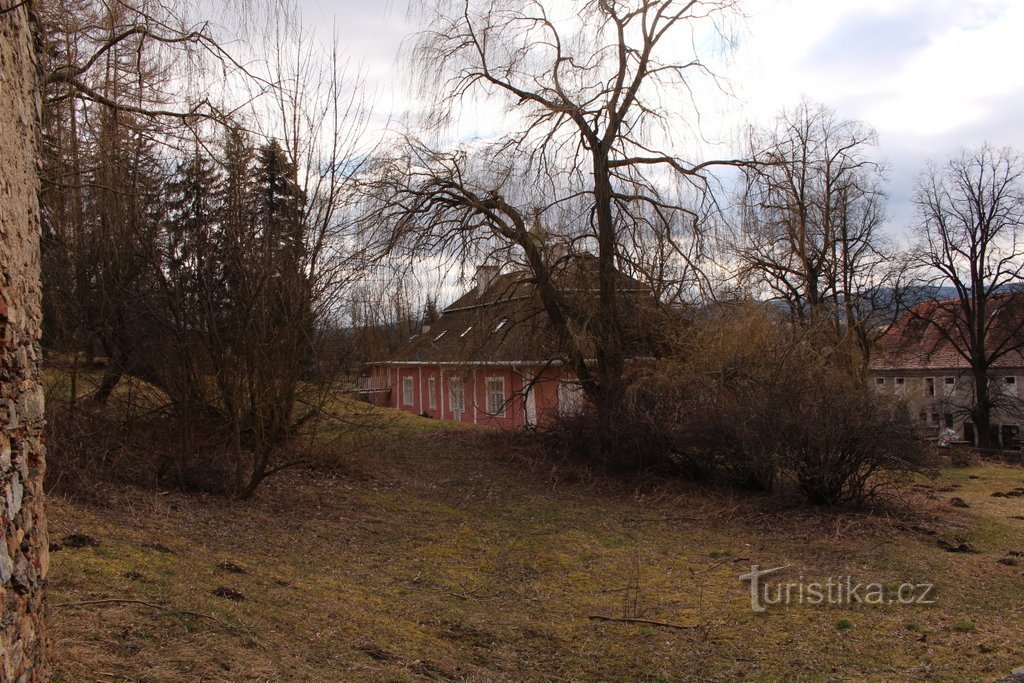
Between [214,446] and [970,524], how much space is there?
10.2m

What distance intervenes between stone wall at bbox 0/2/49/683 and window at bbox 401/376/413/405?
28415 millimetres

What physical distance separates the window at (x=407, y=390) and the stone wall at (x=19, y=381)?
93.2 ft

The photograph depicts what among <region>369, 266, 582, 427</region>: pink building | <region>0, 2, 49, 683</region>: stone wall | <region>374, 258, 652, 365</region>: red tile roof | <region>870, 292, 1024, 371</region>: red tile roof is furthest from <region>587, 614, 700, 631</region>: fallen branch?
<region>870, 292, 1024, 371</region>: red tile roof

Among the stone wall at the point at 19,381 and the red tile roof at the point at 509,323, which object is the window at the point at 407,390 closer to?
the red tile roof at the point at 509,323

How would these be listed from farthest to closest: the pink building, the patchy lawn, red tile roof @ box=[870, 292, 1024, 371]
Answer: red tile roof @ box=[870, 292, 1024, 371] < the pink building < the patchy lawn

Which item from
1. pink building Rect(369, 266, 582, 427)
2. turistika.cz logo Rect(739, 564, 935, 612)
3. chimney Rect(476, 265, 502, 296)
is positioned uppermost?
chimney Rect(476, 265, 502, 296)

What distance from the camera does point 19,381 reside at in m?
3.01

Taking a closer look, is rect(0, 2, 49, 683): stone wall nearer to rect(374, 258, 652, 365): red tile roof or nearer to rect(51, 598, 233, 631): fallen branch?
rect(51, 598, 233, 631): fallen branch

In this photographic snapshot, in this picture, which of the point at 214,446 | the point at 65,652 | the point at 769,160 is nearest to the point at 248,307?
the point at 214,446

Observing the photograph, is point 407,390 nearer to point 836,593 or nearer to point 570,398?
point 570,398

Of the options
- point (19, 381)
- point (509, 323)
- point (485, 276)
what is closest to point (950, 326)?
point (509, 323)

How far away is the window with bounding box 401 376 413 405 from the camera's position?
3188 centimetres

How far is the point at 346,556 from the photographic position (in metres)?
8.34

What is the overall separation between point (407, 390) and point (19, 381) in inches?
1157
